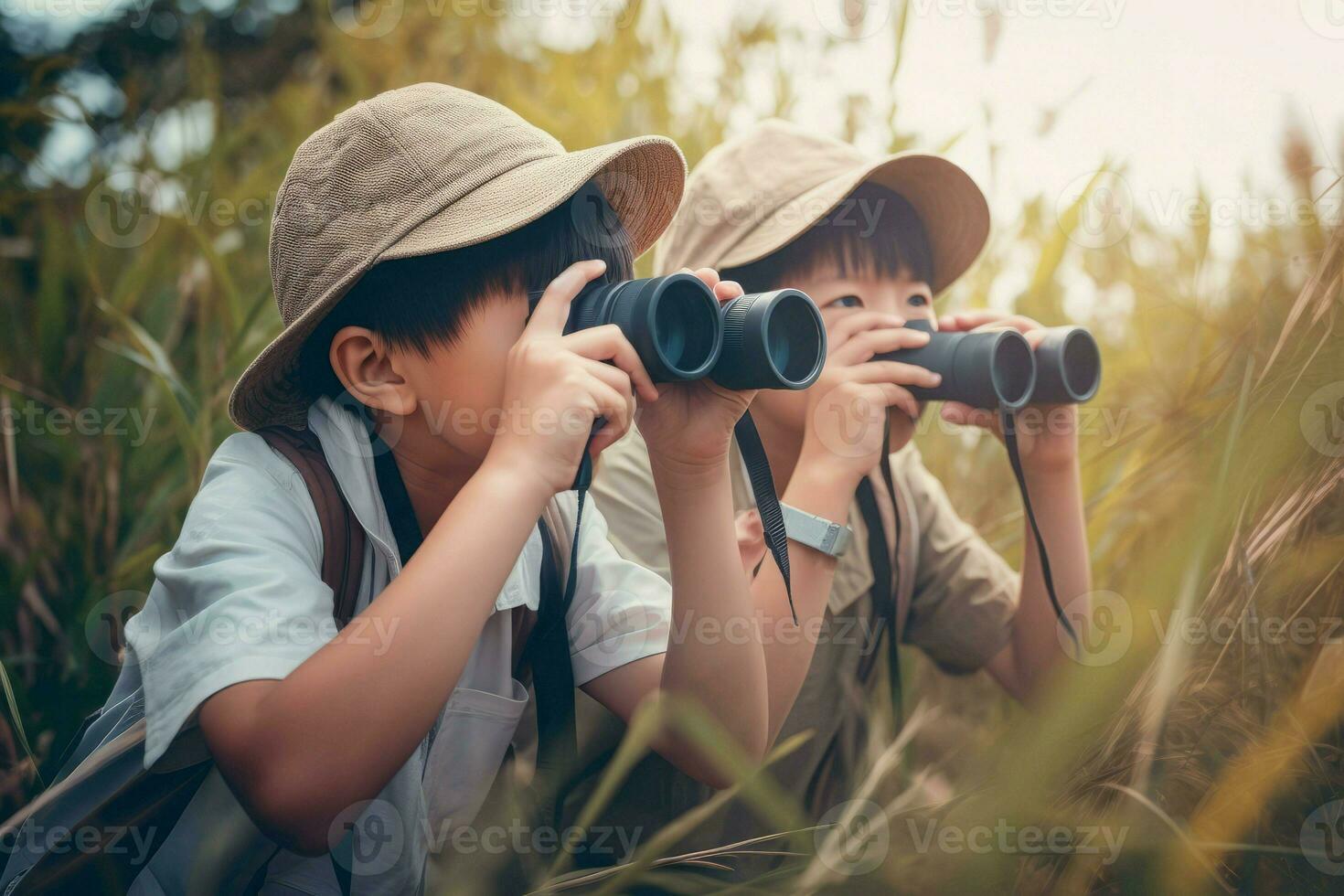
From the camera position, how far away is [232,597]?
88cm

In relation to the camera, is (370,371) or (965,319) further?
(965,319)

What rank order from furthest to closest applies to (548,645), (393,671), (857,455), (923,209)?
(923,209), (857,455), (548,645), (393,671)

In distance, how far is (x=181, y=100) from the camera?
7.98 ft

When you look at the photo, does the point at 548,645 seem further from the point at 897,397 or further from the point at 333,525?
the point at 897,397

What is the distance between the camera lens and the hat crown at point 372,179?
3.43 ft

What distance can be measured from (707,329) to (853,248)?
1.72ft

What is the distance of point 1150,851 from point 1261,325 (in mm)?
677

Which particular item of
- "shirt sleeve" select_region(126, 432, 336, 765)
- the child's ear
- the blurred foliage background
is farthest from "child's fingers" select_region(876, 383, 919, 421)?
"shirt sleeve" select_region(126, 432, 336, 765)

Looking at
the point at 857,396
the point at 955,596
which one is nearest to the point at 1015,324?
the point at 857,396

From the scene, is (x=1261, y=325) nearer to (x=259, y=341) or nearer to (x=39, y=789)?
(x=259, y=341)

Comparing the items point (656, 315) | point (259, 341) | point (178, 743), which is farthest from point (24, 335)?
point (656, 315)

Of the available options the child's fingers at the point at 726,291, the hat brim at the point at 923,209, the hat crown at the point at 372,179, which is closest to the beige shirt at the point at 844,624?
the hat brim at the point at 923,209

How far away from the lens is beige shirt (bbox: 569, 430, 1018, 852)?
137 cm

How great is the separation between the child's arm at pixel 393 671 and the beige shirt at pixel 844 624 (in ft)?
1.29
